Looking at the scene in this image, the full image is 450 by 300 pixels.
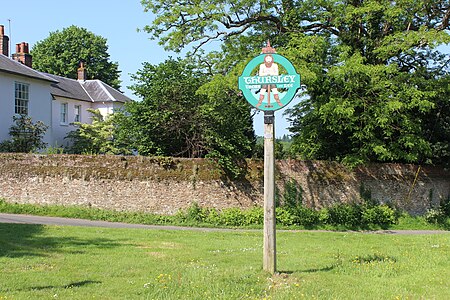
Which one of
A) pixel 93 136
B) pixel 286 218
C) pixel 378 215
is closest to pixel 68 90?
pixel 93 136

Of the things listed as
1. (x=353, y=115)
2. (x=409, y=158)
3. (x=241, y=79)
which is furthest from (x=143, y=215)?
(x=241, y=79)

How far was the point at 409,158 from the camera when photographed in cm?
2052

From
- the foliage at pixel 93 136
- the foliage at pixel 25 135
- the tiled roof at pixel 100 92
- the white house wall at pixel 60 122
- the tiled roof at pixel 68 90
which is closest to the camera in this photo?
the foliage at pixel 25 135

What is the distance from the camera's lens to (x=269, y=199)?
855cm

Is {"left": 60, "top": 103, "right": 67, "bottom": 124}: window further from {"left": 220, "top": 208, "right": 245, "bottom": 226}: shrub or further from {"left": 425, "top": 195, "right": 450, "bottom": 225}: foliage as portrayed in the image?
{"left": 425, "top": 195, "right": 450, "bottom": 225}: foliage

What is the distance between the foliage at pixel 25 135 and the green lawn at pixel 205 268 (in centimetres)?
1440

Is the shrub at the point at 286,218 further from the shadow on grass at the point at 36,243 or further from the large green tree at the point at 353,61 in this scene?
the shadow on grass at the point at 36,243

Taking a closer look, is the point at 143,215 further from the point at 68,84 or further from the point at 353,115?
the point at 68,84

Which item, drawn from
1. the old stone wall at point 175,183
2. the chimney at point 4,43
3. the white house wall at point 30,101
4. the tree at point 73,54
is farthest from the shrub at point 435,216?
the tree at point 73,54

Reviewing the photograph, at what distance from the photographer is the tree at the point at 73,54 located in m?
52.6

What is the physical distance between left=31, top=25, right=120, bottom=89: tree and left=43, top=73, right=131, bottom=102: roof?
10.7 metres

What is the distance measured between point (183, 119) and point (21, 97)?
13.8m

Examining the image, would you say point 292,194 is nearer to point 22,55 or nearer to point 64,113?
point 64,113

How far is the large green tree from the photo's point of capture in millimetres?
19688
